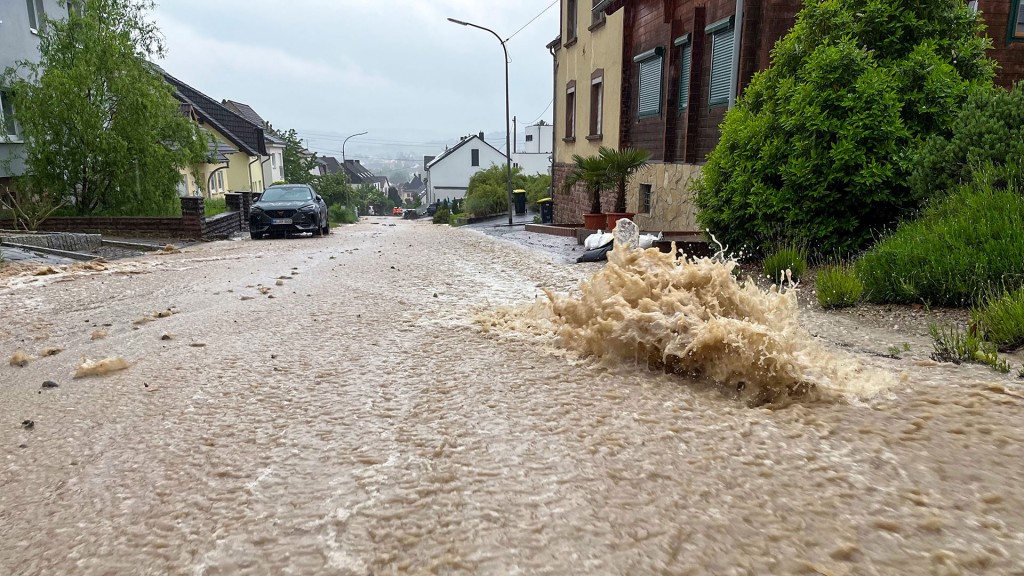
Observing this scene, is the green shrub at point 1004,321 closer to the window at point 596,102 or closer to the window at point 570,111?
the window at point 596,102

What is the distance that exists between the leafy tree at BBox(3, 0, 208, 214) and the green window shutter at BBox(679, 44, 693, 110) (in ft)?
41.4

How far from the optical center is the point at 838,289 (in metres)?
6.82

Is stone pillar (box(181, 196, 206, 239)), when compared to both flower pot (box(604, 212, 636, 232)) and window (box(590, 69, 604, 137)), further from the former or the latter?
window (box(590, 69, 604, 137))

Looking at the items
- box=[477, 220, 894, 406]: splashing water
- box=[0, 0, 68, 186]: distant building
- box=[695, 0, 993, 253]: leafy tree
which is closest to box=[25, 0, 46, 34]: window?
box=[0, 0, 68, 186]: distant building

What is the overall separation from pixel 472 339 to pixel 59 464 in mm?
3311

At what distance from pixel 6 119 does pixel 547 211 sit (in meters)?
17.1

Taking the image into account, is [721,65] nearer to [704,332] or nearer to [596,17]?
[596,17]

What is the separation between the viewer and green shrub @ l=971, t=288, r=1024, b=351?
497 centimetres

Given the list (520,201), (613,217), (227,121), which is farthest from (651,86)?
(227,121)

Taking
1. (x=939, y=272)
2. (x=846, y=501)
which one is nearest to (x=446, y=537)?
(x=846, y=501)

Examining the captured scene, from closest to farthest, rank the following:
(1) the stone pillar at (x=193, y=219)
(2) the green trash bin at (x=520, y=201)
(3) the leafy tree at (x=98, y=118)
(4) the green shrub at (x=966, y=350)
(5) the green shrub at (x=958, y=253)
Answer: (4) the green shrub at (x=966, y=350)
(5) the green shrub at (x=958, y=253)
(3) the leafy tree at (x=98, y=118)
(1) the stone pillar at (x=193, y=219)
(2) the green trash bin at (x=520, y=201)

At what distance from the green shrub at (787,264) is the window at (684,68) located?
27.5 ft

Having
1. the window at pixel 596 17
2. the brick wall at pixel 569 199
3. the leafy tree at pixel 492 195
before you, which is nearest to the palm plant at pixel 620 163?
the brick wall at pixel 569 199

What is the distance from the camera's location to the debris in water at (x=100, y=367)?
5270 millimetres
